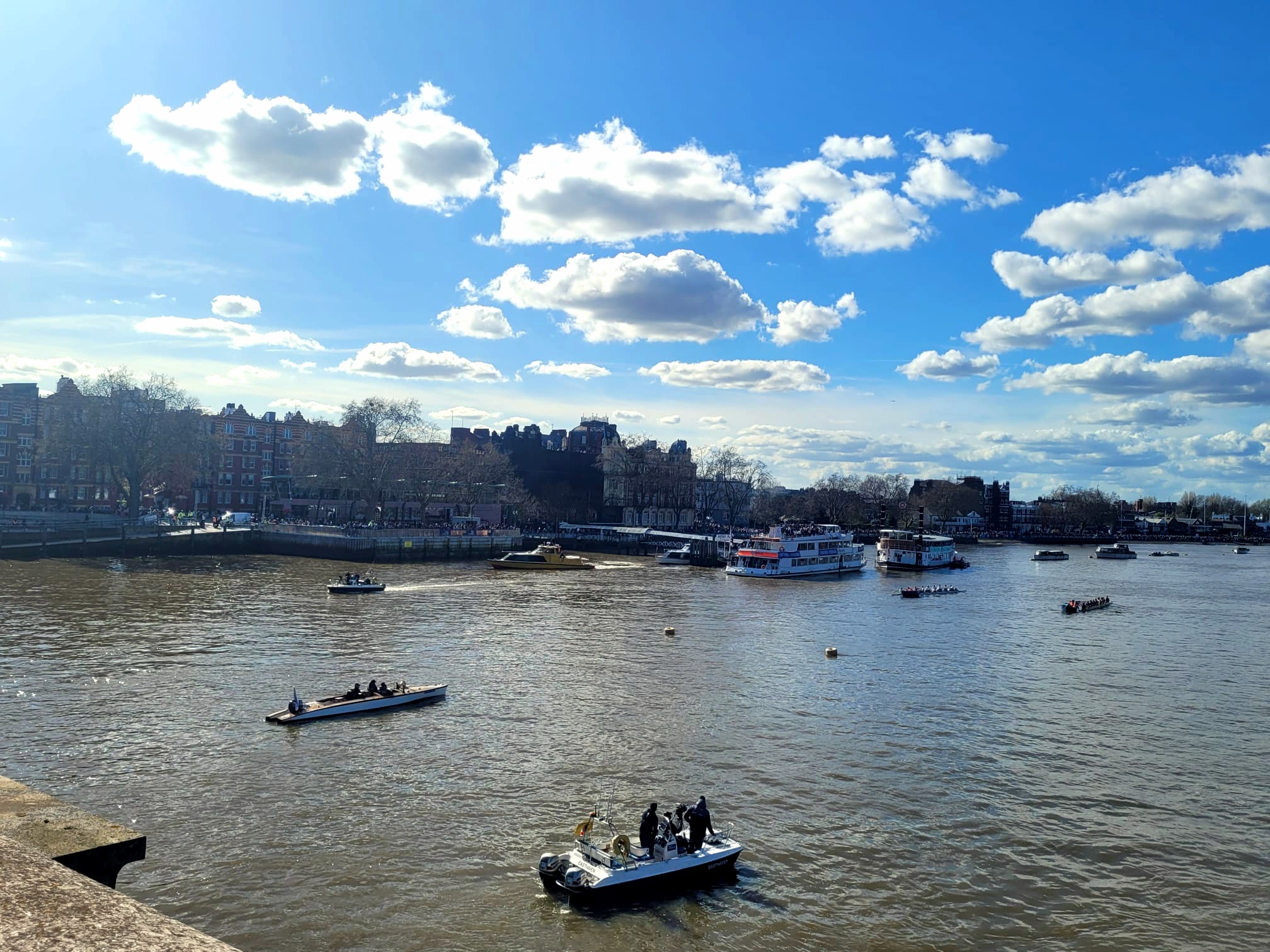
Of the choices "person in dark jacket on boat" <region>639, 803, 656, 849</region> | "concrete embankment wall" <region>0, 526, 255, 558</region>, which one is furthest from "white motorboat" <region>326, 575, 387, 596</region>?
"person in dark jacket on boat" <region>639, 803, 656, 849</region>

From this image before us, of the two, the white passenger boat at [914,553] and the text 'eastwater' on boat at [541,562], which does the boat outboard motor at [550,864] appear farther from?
the white passenger boat at [914,553]

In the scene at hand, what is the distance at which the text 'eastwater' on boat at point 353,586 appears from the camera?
228 ft

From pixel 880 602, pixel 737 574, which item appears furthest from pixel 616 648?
pixel 737 574

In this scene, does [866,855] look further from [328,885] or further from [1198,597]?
[1198,597]

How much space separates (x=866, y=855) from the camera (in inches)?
883

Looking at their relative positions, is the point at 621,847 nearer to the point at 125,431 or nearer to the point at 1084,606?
the point at 1084,606

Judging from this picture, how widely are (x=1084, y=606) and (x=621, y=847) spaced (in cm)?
6997

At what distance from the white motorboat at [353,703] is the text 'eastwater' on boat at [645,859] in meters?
14.5

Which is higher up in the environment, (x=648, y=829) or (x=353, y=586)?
(x=353, y=586)

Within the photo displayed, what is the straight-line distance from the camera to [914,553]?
125 m

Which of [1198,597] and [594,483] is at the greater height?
[594,483]

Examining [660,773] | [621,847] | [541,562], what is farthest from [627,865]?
[541,562]

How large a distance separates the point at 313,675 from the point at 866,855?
2645cm

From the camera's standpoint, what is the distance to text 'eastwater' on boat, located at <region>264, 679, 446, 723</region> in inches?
1261
